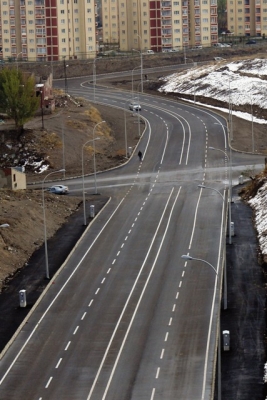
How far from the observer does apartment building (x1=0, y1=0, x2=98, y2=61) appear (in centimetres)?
18162

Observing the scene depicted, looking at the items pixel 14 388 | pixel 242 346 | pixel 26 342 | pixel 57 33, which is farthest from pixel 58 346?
pixel 57 33

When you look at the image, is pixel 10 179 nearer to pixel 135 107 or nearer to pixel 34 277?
pixel 34 277

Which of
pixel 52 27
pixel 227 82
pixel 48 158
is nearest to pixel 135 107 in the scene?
pixel 227 82

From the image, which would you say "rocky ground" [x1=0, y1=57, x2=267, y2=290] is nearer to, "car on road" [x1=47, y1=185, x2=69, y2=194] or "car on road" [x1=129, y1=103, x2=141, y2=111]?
"car on road" [x1=129, y1=103, x2=141, y2=111]

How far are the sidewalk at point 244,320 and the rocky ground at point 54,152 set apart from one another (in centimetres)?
1411

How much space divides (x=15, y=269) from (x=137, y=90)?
295 feet

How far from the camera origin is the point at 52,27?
18212cm

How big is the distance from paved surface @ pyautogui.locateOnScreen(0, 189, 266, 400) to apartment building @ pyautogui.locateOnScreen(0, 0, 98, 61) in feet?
329

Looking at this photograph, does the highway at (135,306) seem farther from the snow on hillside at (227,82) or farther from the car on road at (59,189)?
the snow on hillside at (227,82)

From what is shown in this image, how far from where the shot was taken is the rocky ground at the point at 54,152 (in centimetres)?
7775

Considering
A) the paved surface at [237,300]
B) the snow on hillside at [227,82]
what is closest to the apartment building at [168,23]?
the snow on hillside at [227,82]

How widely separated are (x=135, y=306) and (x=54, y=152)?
52.0 meters

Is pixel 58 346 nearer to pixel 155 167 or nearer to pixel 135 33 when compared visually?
pixel 155 167

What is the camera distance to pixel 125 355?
55.3m
